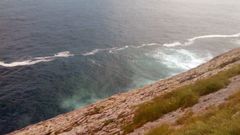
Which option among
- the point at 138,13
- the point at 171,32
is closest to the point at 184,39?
the point at 171,32

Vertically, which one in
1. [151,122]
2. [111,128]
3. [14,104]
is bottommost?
[14,104]

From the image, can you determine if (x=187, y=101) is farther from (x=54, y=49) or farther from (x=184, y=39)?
(x=184, y=39)

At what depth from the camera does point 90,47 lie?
99.2 metres

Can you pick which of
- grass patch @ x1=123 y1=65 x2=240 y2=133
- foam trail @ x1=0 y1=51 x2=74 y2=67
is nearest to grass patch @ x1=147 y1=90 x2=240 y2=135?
grass patch @ x1=123 y1=65 x2=240 y2=133

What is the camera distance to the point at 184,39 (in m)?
116

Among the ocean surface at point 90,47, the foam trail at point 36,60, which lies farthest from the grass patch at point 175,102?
the foam trail at point 36,60

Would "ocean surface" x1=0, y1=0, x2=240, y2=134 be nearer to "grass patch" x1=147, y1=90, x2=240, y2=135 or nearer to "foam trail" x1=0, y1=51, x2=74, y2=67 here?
"foam trail" x1=0, y1=51, x2=74, y2=67

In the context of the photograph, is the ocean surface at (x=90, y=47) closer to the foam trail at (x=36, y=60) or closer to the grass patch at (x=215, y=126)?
the foam trail at (x=36, y=60)

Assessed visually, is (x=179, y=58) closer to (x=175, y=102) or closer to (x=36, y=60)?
(x=36, y=60)

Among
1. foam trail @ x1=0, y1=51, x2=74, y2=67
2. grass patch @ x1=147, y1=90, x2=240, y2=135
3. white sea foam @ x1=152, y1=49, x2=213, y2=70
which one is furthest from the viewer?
white sea foam @ x1=152, y1=49, x2=213, y2=70

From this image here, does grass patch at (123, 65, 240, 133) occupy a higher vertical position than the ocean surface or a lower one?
higher

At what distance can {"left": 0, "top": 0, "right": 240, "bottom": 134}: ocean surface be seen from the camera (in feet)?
236

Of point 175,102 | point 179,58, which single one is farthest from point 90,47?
point 175,102

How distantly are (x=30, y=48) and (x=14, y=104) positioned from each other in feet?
98.7
